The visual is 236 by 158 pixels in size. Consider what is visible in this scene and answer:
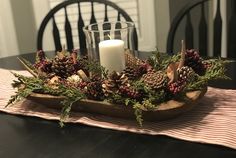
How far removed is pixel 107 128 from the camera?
3.22ft

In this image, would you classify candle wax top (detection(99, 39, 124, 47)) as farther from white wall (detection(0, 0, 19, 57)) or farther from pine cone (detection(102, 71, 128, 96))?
white wall (detection(0, 0, 19, 57))

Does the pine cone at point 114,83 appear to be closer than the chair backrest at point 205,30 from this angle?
Yes

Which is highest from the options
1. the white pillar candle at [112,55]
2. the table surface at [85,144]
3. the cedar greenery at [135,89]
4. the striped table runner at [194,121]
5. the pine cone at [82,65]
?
the white pillar candle at [112,55]

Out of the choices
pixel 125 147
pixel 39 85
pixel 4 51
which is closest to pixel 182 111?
pixel 125 147

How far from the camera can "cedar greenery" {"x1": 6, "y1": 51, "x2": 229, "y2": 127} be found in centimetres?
94

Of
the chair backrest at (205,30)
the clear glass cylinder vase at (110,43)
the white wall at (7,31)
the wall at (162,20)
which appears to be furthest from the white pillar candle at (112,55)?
the white wall at (7,31)

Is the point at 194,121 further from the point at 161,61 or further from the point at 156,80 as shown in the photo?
the point at 161,61

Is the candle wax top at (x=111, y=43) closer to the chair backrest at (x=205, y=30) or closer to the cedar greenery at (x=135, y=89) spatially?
the cedar greenery at (x=135, y=89)

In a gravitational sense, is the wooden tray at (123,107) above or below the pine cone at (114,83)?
below

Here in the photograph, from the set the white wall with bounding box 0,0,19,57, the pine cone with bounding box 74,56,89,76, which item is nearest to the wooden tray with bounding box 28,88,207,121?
the pine cone with bounding box 74,56,89,76

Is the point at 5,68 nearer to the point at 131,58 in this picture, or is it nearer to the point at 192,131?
the point at 131,58

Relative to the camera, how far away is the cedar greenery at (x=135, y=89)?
3.09ft

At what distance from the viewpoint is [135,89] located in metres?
0.96

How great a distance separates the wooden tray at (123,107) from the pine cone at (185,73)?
0.04 metres
